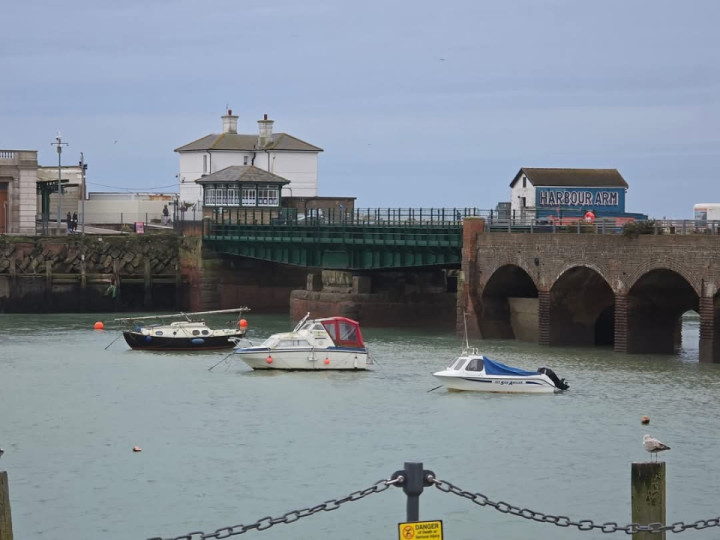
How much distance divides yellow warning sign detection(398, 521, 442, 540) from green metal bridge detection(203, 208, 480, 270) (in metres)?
64.0

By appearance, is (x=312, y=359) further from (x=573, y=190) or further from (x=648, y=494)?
(x=648, y=494)

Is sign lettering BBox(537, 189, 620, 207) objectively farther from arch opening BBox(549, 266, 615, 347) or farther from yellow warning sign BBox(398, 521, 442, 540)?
yellow warning sign BBox(398, 521, 442, 540)

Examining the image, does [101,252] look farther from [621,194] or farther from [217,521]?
[217,521]

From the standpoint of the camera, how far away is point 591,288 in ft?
249

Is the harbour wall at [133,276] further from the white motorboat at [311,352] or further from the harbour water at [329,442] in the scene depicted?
the white motorboat at [311,352]

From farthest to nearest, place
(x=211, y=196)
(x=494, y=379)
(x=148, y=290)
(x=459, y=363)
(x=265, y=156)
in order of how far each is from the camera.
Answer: (x=265, y=156) → (x=211, y=196) → (x=148, y=290) → (x=459, y=363) → (x=494, y=379)

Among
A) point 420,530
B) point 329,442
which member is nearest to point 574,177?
point 329,442

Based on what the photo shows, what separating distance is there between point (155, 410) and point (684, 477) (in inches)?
844

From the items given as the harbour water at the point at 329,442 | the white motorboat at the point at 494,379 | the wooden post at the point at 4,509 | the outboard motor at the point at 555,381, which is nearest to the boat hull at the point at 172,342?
the harbour water at the point at 329,442

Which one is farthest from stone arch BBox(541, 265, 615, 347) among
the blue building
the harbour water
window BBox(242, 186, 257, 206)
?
window BBox(242, 186, 257, 206)

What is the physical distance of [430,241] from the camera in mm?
85000

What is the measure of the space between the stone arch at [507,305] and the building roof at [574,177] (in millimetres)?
18476

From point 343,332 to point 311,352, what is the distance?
197 centimetres

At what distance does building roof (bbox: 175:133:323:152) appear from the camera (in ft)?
427
